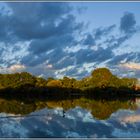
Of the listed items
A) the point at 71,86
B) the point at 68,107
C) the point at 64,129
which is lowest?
the point at 64,129

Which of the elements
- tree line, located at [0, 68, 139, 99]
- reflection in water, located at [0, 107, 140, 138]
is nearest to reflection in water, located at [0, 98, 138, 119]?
reflection in water, located at [0, 107, 140, 138]

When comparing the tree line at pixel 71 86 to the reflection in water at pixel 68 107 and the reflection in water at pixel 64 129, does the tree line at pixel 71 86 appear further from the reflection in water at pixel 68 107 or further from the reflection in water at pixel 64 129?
the reflection in water at pixel 64 129

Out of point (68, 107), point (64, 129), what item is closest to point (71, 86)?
point (68, 107)

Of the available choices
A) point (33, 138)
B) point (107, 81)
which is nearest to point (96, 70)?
point (107, 81)

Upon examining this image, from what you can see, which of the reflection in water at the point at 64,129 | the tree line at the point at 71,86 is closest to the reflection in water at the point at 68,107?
the reflection in water at the point at 64,129

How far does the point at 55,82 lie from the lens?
298 feet

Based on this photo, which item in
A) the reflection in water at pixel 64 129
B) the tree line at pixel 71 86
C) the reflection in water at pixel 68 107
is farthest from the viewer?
the tree line at pixel 71 86

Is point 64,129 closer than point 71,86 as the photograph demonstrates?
Yes

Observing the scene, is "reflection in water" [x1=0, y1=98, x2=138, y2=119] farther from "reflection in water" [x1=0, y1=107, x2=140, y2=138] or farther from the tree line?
the tree line

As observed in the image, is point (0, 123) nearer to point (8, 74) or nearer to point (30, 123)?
point (30, 123)

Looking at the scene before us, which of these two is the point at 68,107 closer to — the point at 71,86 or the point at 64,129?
the point at 64,129

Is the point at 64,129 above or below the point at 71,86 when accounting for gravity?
below

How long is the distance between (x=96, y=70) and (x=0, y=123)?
66742 mm

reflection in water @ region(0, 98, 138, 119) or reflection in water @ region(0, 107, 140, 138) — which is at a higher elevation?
reflection in water @ region(0, 98, 138, 119)
